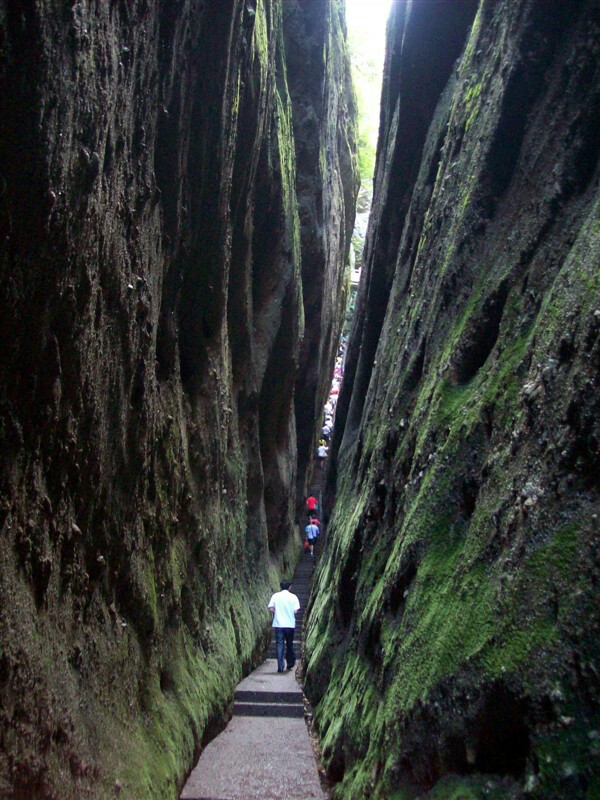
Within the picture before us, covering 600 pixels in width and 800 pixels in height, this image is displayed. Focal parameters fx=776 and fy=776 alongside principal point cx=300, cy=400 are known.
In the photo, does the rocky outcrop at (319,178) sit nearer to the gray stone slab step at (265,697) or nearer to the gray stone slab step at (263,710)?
the gray stone slab step at (265,697)

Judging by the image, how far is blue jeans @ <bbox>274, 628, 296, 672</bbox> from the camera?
41.1 feet

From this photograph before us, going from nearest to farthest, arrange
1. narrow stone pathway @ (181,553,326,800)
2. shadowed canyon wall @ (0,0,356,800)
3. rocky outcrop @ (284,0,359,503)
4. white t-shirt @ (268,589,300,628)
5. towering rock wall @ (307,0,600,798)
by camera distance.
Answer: towering rock wall @ (307,0,600,798) < shadowed canyon wall @ (0,0,356,800) < narrow stone pathway @ (181,553,326,800) < white t-shirt @ (268,589,300,628) < rocky outcrop @ (284,0,359,503)

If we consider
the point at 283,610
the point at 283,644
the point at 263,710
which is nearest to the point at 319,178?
the point at 283,610

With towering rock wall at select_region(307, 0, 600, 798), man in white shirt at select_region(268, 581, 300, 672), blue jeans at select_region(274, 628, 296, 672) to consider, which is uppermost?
towering rock wall at select_region(307, 0, 600, 798)

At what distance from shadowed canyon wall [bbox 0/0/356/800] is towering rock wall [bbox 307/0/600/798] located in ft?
6.29

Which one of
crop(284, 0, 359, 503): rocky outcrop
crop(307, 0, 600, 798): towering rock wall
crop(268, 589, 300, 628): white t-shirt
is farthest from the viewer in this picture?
crop(284, 0, 359, 503): rocky outcrop

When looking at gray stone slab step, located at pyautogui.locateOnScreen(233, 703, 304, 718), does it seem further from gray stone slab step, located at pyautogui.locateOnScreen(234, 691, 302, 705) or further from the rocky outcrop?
the rocky outcrop

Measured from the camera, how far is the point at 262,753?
8414 mm

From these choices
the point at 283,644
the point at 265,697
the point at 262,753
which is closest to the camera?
the point at 262,753

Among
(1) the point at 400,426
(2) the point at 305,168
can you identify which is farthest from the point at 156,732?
(2) the point at 305,168

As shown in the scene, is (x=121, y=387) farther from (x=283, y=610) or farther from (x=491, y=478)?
(x=283, y=610)

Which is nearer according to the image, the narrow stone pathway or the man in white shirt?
the narrow stone pathway

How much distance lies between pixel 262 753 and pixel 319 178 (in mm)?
16810

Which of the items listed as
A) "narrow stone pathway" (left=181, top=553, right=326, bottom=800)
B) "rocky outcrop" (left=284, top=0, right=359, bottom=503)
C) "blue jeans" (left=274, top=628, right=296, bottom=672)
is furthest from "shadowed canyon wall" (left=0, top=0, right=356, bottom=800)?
"rocky outcrop" (left=284, top=0, right=359, bottom=503)
